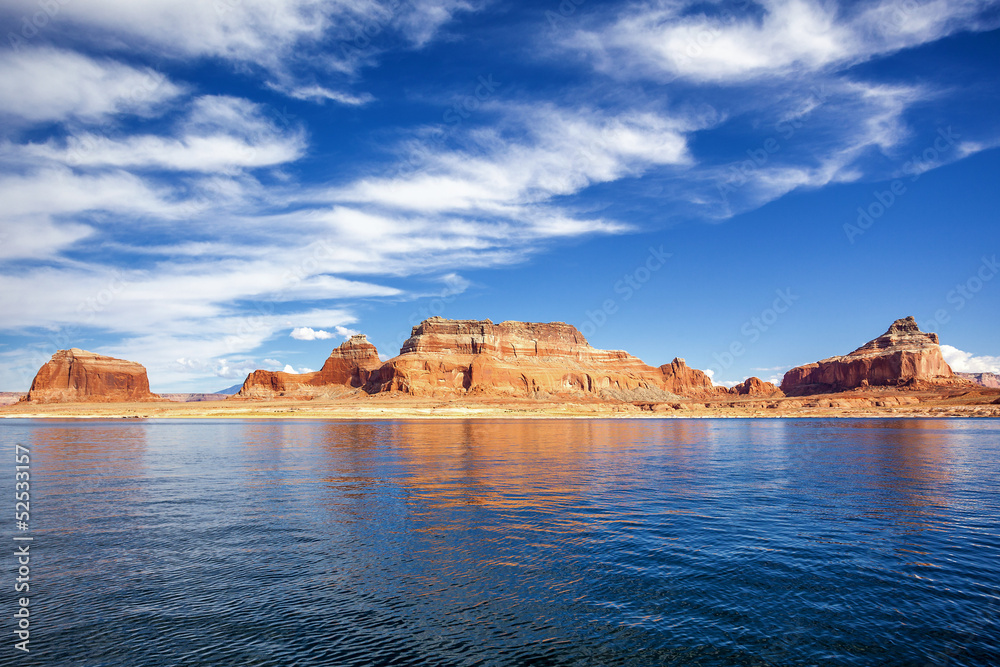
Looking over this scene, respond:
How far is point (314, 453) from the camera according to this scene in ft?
147

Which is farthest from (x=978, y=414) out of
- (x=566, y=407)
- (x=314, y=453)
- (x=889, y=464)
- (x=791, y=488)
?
(x=314, y=453)

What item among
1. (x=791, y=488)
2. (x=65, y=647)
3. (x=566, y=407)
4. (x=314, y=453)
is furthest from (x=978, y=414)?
(x=65, y=647)

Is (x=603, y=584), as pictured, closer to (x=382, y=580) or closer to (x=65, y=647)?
(x=382, y=580)

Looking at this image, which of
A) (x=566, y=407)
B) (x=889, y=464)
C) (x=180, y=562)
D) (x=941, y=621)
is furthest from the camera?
(x=566, y=407)

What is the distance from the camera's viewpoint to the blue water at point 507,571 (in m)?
10.0

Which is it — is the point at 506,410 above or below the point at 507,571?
below

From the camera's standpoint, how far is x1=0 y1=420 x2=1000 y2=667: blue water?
10.0 meters

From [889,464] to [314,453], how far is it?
42807 mm

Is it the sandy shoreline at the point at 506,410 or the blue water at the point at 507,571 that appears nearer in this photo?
the blue water at the point at 507,571

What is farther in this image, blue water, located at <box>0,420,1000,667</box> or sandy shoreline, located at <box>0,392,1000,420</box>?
sandy shoreline, located at <box>0,392,1000,420</box>

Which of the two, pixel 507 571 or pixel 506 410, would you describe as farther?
pixel 506 410

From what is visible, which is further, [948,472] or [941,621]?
[948,472]

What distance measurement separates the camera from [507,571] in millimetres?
14039

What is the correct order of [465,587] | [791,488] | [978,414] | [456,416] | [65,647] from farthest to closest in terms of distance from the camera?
[456,416]
[978,414]
[791,488]
[465,587]
[65,647]
